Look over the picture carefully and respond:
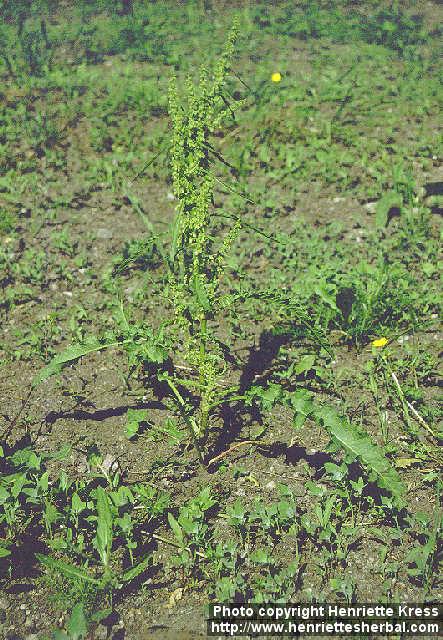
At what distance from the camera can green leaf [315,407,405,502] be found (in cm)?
264

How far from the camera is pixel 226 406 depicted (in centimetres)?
332

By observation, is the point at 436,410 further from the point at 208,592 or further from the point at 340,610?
the point at 208,592

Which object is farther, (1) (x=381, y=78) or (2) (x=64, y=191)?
(1) (x=381, y=78)

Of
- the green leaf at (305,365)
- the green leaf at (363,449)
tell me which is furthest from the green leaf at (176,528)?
the green leaf at (305,365)

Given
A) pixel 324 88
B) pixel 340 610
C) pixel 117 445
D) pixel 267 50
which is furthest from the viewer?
pixel 267 50

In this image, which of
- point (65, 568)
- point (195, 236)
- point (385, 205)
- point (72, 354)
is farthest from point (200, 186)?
point (385, 205)

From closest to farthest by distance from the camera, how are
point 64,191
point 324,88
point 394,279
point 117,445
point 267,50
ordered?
point 117,445
point 394,279
point 64,191
point 324,88
point 267,50

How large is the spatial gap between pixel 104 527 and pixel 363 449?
104 centimetres

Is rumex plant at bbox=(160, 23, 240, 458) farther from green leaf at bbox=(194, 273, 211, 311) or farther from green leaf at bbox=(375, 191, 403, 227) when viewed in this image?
green leaf at bbox=(375, 191, 403, 227)

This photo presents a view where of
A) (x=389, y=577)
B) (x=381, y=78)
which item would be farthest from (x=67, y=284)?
(x=381, y=78)

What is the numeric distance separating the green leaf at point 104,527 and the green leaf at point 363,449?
91cm

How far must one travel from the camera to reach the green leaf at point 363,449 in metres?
2.64

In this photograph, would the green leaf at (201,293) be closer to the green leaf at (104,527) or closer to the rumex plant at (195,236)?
the rumex plant at (195,236)

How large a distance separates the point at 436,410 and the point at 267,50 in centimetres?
437
